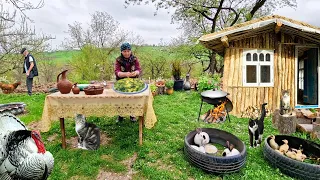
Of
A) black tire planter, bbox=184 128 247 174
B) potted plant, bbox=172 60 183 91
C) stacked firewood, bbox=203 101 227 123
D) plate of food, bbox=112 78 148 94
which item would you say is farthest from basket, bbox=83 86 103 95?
potted plant, bbox=172 60 183 91

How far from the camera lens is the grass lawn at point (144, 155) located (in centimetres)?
355

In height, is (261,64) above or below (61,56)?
below

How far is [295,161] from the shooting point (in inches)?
135

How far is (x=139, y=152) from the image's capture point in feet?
13.9

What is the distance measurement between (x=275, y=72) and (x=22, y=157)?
6968mm

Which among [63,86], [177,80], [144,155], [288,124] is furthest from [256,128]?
[177,80]

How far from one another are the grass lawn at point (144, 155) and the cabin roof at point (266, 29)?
252cm

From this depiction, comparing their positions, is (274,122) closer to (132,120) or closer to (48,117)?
(132,120)

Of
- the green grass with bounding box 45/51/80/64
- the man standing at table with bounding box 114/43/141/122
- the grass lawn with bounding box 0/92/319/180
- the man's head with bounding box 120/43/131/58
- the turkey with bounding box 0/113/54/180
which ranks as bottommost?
the grass lawn with bounding box 0/92/319/180

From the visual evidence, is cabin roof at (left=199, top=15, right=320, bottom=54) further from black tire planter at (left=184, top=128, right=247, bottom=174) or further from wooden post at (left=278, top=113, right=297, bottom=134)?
black tire planter at (left=184, top=128, right=247, bottom=174)

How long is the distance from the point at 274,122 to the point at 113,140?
4320 millimetres

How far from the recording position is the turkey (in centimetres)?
231

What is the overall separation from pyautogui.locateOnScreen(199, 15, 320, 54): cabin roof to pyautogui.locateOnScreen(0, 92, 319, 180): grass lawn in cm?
252

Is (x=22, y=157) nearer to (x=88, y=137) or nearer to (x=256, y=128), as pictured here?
(x=88, y=137)
